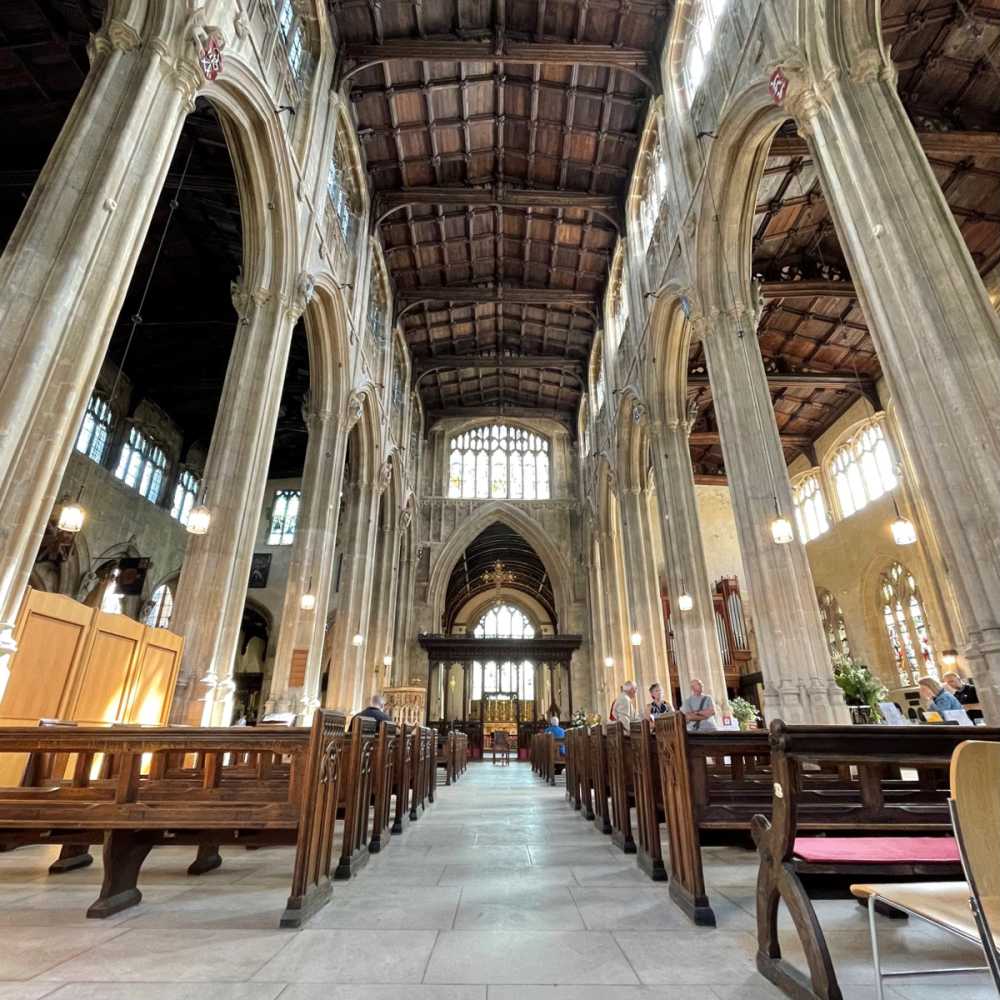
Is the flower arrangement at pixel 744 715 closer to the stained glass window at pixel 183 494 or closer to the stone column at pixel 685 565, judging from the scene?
the stone column at pixel 685 565

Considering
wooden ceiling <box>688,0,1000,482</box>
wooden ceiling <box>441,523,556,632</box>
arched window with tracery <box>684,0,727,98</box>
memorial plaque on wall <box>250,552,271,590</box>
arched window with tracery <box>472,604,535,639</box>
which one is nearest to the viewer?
wooden ceiling <box>688,0,1000,482</box>

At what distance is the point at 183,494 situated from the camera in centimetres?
2027

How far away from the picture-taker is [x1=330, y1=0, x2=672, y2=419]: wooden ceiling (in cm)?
1203

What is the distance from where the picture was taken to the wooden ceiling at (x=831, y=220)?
9094 mm

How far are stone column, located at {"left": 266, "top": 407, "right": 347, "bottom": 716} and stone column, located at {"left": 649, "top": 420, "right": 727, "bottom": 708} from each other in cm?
672

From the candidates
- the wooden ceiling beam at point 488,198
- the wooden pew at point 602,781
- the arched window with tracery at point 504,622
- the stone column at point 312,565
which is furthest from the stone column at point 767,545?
the arched window with tracery at point 504,622

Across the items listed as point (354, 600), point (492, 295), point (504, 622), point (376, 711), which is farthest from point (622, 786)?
point (504, 622)

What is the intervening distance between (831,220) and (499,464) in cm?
1592

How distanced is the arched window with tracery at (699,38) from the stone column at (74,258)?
8.50 m

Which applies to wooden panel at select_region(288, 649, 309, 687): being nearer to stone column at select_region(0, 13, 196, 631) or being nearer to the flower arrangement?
stone column at select_region(0, 13, 196, 631)

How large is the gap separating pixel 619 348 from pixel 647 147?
4864 millimetres

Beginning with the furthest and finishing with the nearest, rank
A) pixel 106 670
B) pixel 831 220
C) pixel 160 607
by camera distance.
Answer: pixel 160 607
pixel 831 220
pixel 106 670

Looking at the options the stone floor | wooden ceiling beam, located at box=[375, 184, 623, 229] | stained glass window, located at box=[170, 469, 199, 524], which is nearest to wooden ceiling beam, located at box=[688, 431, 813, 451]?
wooden ceiling beam, located at box=[375, 184, 623, 229]

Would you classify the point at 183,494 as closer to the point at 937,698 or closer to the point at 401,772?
the point at 401,772
